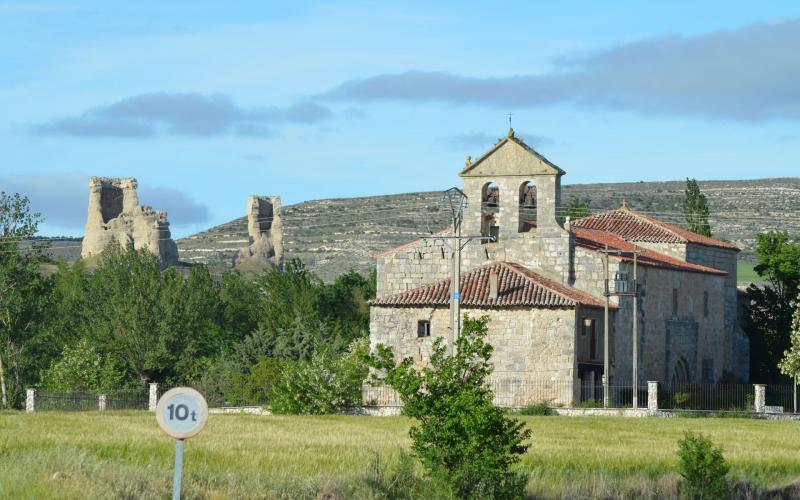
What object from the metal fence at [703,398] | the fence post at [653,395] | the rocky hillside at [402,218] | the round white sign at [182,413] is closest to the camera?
the round white sign at [182,413]

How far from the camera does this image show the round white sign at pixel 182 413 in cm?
1958

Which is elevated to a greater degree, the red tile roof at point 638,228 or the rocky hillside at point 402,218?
the rocky hillside at point 402,218

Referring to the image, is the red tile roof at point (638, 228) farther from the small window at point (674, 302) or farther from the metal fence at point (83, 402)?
the metal fence at point (83, 402)

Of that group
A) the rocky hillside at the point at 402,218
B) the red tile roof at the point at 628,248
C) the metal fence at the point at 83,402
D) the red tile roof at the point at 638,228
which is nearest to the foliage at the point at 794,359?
the red tile roof at the point at 628,248

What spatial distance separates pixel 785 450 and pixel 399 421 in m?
12.4

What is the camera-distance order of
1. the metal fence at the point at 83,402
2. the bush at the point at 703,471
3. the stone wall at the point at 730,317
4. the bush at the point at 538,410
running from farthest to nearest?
1. the stone wall at the point at 730,317
2. the metal fence at the point at 83,402
3. the bush at the point at 538,410
4. the bush at the point at 703,471

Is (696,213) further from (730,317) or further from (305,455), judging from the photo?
(305,455)

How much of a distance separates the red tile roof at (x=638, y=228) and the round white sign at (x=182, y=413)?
46.4 meters

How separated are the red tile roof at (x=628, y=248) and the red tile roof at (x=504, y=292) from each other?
2.73 m

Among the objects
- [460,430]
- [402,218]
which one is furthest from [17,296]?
[402,218]

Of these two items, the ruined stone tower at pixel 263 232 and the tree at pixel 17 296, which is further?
the ruined stone tower at pixel 263 232

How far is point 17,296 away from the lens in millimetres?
61938

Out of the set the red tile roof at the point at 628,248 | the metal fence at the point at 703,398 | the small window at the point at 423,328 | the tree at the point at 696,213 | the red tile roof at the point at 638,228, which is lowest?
the metal fence at the point at 703,398

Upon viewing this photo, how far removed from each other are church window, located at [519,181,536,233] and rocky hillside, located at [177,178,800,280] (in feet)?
210
